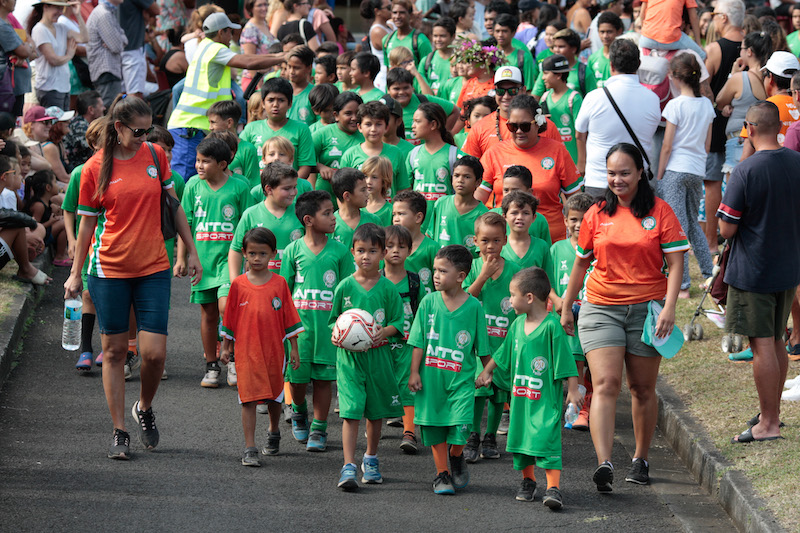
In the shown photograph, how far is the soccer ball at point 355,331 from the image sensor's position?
670cm

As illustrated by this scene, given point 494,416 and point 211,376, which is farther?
point 211,376

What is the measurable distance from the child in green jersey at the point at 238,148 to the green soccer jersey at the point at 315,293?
7.94 feet

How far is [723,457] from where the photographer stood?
6.96m

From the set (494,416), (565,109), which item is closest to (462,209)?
(494,416)

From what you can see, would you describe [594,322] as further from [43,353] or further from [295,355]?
[43,353]

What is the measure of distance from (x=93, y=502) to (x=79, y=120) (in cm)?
827

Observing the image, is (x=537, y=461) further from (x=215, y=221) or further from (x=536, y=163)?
(x=215, y=221)

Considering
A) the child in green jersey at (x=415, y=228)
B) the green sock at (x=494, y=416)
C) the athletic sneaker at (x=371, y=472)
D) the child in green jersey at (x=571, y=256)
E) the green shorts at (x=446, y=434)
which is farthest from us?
the child in green jersey at (x=571, y=256)

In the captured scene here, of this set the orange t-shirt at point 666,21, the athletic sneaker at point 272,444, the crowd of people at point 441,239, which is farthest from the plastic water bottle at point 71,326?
the orange t-shirt at point 666,21

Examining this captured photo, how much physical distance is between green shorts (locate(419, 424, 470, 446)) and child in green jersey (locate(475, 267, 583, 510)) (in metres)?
0.27

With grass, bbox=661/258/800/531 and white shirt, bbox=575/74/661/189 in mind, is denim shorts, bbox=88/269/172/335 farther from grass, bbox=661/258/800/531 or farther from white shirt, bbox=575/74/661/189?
white shirt, bbox=575/74/661/189

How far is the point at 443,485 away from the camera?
6.61 metres

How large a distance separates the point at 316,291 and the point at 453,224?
127cm

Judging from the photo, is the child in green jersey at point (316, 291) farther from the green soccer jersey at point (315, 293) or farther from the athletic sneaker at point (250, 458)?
the athletic sneaker at point (250, 458)
